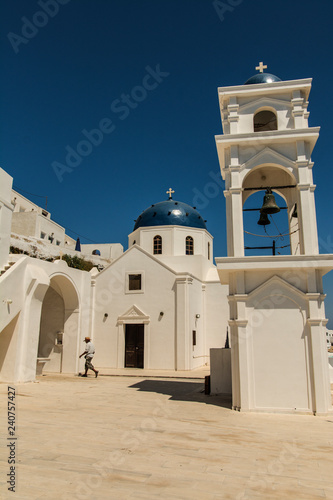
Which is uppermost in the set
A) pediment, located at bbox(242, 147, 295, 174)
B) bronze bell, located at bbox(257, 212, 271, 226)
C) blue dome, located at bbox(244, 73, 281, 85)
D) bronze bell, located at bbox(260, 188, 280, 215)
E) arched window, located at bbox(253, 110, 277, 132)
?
blue dome, located at bbox(244, 73, 281, 85)

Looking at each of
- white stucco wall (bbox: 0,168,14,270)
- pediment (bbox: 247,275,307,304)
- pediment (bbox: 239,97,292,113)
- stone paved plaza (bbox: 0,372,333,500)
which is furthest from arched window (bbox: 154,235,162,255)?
pediment (bbox: 247,275,307,304)

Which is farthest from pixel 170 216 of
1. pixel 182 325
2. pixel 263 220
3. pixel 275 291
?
pixel 275 291

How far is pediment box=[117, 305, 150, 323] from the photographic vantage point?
18.9 metres

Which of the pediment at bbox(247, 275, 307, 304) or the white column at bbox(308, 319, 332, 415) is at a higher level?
the pediment at bbox(247, 275, 307, 304)

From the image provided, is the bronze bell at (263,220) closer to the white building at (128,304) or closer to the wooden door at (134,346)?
the white building at (128,304)

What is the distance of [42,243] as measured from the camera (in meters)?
28.8

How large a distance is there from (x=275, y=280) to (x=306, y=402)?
254 centimetres

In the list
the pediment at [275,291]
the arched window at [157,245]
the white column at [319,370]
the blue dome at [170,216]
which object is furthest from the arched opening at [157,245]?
the white column at [319,370]

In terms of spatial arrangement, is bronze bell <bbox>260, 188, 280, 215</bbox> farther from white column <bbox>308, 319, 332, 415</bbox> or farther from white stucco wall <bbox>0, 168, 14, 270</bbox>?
white stucco wall <bbox>0, 168, 14, 270</bbox>

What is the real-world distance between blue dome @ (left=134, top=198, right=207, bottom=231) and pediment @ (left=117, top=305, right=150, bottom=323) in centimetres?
624

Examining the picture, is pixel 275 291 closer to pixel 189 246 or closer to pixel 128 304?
pixel 128 304

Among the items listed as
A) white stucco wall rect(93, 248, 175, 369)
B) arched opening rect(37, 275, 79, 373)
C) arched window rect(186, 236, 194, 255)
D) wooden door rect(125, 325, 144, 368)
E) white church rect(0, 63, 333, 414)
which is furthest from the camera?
arched window rect(186, 236, 194, 255)

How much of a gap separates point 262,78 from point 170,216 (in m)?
13.8

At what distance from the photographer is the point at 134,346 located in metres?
19.0
